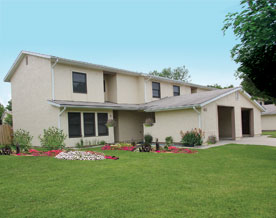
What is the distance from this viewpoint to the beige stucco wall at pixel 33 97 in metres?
15.1

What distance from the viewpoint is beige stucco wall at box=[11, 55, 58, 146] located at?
15086mm

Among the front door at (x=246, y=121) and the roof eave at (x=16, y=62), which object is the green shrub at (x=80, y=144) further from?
the front door at (x=246, y=121)

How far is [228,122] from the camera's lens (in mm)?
20844

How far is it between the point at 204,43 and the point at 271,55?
535 inches

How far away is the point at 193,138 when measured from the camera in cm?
1423

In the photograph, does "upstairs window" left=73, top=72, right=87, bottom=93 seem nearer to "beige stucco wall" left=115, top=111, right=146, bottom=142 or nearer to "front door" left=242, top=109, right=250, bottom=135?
"beige stucco wall" left=115, top=111, right=146, bottom=142

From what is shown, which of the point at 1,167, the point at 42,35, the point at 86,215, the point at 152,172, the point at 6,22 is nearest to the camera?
the point at 86,215

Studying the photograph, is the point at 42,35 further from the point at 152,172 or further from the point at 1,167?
the point at 152,172

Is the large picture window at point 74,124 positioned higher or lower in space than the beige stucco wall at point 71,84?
lower

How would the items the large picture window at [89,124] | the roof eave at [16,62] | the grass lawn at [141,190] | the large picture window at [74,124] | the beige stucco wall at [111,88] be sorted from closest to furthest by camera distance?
the grass lawn at [141,190], the large picture window at [74,124], the large picture window at [89,124], the roof eave at [16,62], the beige stucco wall at [111,88]

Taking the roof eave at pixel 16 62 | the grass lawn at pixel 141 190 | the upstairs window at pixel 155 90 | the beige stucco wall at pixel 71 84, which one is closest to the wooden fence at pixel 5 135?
the roof eave at pixel 16 62

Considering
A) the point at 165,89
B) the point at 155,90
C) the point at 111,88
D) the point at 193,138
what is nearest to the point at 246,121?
the point at 165,89

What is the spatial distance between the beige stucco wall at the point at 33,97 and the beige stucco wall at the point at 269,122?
1098 inches

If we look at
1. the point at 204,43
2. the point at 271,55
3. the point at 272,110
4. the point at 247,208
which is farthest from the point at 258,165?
the point at 272,110
